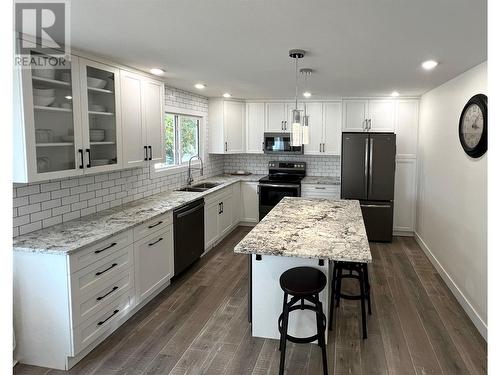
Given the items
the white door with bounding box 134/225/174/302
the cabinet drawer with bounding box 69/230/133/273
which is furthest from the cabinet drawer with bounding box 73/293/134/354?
the cabinet drawer with bounding box 69/230/133/273

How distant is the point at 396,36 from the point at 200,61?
1.71 metres

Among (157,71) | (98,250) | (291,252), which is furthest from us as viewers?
(157,71)

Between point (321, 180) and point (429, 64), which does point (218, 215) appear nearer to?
point (321, 180)

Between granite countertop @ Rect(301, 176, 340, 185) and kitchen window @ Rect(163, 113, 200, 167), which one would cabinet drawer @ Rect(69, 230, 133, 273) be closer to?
kitchen window @ Rect(163, 113, 200, 167)

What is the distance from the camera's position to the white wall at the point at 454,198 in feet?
10.4

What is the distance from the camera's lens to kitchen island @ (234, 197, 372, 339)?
2469mm

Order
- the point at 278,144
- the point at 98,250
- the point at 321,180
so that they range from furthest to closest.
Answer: the point at 278,144 < the point at 321,180 < the point at 98,250

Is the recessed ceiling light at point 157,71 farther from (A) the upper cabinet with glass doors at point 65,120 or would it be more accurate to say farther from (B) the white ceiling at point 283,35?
(A) the upper cabinet with glass doors at point 65,120

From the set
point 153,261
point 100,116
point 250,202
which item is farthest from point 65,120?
point 250,202

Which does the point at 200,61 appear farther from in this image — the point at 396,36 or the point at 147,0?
the point at 396,36

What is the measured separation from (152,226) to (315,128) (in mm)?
3955

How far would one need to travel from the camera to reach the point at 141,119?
383 cm

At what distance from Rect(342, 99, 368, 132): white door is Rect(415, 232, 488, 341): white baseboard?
221 cm

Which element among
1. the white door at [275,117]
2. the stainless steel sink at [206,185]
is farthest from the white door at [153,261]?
the white door at [275,117]
